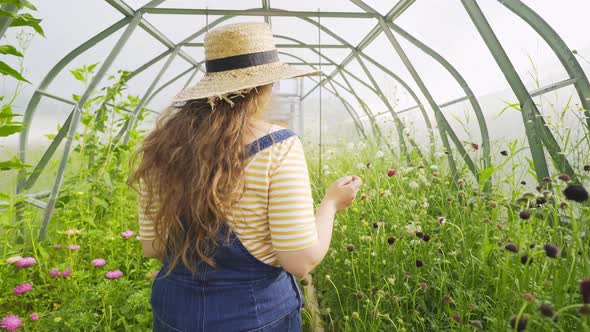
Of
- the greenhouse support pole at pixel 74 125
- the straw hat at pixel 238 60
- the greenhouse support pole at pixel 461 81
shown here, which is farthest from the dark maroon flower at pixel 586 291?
the greenhouse support pole at pixel 74 125

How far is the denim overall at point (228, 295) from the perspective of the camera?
101 cm

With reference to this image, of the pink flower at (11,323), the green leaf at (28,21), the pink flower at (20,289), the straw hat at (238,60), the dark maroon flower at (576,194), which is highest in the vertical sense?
the green leaf at (28,21)

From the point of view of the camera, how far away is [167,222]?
1043 millimetres

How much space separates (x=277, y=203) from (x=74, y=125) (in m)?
3.01

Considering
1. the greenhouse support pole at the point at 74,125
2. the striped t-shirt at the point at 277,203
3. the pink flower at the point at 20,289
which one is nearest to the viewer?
the striped t-shirt at the point at 277,203

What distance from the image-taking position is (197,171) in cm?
100

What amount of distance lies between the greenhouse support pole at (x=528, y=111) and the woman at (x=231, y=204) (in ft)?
6.14

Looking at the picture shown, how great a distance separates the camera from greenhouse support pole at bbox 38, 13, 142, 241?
294 centimetres

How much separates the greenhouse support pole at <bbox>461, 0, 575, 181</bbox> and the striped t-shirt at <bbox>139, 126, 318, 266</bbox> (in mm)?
1866

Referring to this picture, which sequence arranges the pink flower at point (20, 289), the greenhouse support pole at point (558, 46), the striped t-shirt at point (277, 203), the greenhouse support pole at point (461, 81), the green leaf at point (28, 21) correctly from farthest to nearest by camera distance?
the greenhouse support pole at point (461, 81), the greenhouse support pole at point (558, 46), the pink flower at point (20, 289), the green leaf at point (28, 21), the striped t-shirt at point (277, 203)

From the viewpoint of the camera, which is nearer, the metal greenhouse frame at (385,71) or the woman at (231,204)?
the woman at (231,204)

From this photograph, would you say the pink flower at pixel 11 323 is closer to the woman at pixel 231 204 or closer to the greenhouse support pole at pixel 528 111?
the woman at pixel 231 204

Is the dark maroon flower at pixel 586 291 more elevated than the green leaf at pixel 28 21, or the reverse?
the green leaf at pixel 28 21

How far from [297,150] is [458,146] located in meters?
2.98
